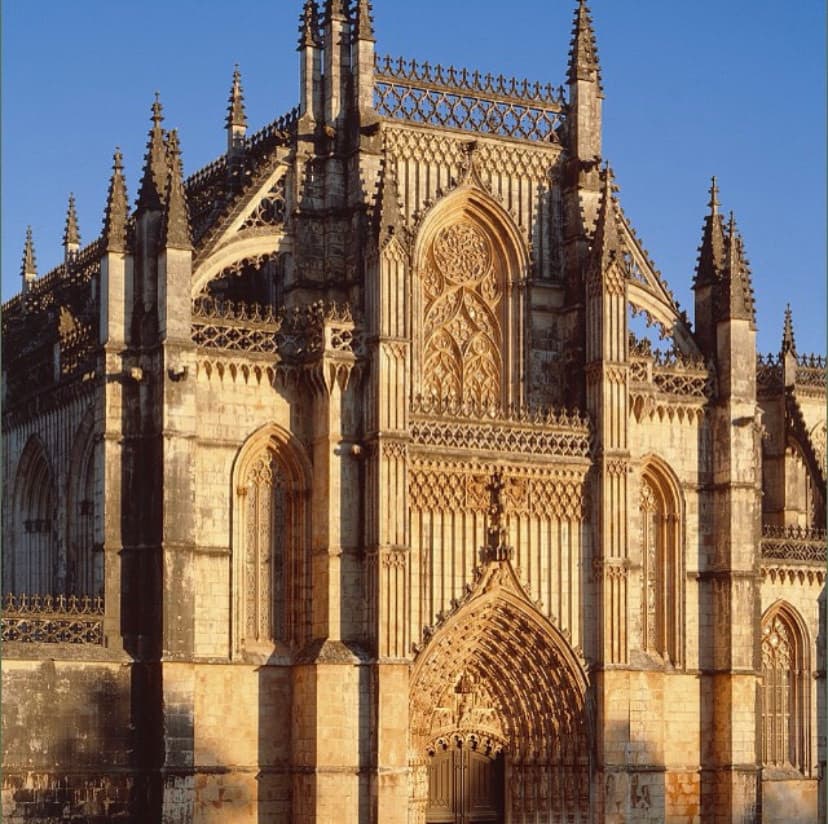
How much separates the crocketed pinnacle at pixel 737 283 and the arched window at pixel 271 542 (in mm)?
11965

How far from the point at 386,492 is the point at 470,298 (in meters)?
6.99

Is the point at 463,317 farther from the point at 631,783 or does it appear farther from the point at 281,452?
the point at 631,783

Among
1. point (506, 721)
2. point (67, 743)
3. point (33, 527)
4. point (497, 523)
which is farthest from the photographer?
point (33, 527)

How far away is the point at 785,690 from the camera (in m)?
58.2

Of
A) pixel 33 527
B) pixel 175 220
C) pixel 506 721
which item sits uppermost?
pixel 175 220

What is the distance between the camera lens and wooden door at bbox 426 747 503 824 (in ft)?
164

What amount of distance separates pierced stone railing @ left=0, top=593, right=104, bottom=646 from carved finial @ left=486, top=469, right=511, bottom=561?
907 cm

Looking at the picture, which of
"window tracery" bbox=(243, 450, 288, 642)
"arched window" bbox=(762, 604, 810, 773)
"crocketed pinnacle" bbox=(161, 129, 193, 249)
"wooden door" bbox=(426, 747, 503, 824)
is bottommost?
"wooden door" bbox=(426, 747, 503, 824)

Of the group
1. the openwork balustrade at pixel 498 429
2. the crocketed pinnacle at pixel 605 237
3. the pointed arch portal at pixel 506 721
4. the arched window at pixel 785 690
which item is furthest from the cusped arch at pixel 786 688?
the crocketed pinnacle at pixel 605 237

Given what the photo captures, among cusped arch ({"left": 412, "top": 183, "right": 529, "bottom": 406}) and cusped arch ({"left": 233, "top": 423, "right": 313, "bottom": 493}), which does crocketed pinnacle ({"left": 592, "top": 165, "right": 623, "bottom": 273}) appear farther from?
cusped arch ({"left": 233, "top": 423, "right": 313, "bottom": 493})

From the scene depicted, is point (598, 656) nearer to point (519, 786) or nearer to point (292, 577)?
point (519, 786)

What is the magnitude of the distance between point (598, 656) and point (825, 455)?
17.4 metres

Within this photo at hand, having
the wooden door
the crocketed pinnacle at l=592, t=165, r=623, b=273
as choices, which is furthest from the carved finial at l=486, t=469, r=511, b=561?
the crocketed pinnacle at l=592, t=165, r=623, b=273

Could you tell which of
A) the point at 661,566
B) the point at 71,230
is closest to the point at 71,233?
the point at 71,230
